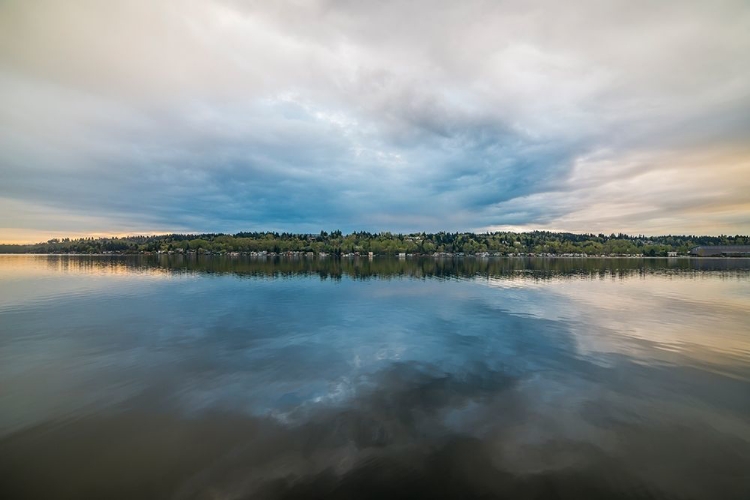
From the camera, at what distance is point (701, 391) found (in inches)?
658

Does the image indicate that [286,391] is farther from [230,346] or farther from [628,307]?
[628,307]

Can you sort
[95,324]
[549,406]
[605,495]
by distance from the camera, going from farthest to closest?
1. [95,324]
2. [549,406]
3. [605,495]

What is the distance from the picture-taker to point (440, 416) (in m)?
13.8

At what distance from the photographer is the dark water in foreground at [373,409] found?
394 inches

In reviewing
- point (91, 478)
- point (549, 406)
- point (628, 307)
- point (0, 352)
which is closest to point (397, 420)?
point (549, 406)

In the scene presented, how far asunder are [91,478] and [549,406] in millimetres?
17921

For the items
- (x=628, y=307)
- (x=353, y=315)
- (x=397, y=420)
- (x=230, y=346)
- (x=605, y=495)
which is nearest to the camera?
(x=605, y=495)

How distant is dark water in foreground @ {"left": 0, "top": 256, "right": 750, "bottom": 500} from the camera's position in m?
10.0

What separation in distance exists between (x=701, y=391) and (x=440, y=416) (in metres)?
14.6

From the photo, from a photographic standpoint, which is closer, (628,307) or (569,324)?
(569,324)

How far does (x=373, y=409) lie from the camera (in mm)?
14430

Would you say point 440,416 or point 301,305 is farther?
point 301,305

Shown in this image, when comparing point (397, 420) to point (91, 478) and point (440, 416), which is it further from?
point (91, 478)

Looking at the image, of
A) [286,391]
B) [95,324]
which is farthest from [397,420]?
[95,324]
